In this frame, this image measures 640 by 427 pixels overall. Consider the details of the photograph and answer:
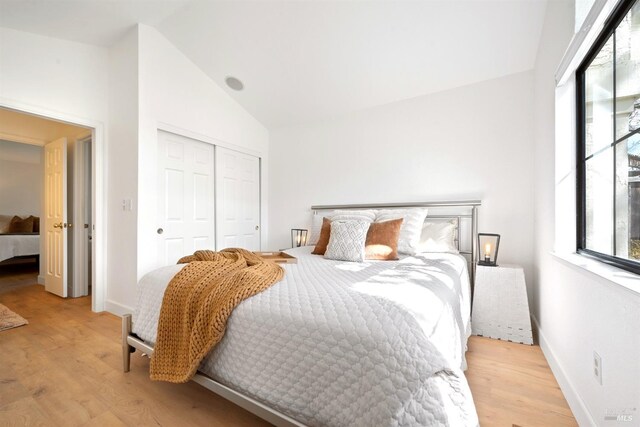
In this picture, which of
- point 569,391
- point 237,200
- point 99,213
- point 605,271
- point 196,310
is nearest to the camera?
point 605,271

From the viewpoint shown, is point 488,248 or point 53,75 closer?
point 488,248

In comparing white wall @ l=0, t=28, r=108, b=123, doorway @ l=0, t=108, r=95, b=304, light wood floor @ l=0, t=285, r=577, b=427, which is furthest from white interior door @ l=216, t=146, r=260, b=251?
light wood floor @ l=0, t=285, r=577, b=427

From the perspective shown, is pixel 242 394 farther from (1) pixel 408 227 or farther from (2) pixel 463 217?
(2) pixel 463 217

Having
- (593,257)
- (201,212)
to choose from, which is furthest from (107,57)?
(593,257)

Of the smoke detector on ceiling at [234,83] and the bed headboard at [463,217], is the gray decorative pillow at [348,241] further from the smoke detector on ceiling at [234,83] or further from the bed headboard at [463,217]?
the smoke detector on ceiling at [234,83]

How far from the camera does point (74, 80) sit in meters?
2.78

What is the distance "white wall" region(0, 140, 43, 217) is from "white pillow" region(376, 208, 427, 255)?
6527 mm

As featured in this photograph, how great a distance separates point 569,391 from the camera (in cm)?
147

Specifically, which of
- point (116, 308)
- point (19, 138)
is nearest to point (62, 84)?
point (19, 138)

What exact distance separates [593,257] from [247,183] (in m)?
3.53

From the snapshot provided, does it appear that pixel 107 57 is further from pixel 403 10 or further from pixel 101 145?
pixel 403 10

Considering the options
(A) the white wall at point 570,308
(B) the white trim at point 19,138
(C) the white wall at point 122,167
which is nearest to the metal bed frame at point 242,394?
(A) the white wall at point 570,308

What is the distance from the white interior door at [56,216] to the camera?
135 inches

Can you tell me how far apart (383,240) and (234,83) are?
257 cm
